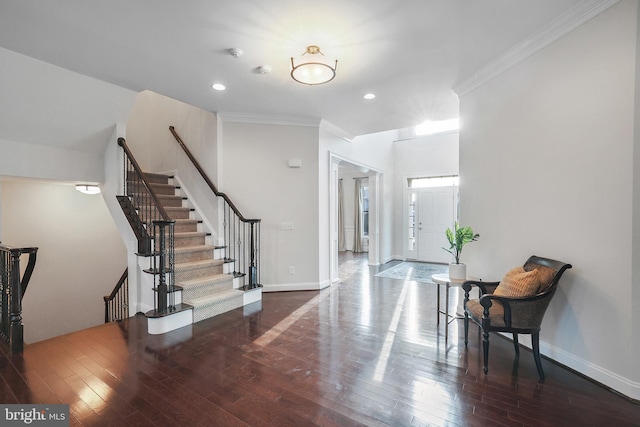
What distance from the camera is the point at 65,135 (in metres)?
3.80

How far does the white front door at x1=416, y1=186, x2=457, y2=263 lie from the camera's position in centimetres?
742

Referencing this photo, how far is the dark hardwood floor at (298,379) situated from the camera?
1.90m

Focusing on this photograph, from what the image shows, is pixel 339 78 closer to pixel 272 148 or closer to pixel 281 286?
pixel 272 148

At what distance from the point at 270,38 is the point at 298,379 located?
2.93 m

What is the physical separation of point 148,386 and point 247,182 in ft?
10.3

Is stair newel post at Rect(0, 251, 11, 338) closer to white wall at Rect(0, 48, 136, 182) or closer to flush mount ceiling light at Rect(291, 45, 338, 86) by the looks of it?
white wall at Rect(0, 48, 136, 182)

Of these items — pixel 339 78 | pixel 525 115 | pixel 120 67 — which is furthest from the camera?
pixel 339 78

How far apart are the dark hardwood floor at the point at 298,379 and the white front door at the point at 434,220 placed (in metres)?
4.39

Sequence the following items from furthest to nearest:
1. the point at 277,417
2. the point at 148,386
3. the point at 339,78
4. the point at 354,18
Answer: the point at 339,78 → the point at 354,18 → the point at 148,386 → the point at 277,417

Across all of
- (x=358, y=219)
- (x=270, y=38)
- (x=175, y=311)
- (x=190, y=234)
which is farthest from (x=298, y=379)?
(x=358, y=219)

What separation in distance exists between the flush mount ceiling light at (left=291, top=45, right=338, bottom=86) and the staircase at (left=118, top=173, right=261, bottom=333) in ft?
8.85

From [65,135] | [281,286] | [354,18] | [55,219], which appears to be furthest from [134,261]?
[354,18]

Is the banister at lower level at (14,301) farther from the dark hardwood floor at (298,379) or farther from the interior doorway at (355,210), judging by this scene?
the interior doorway at (355,210)

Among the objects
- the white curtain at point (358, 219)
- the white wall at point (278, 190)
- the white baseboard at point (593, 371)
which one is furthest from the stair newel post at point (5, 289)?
the white curtain at point (358, 219)
